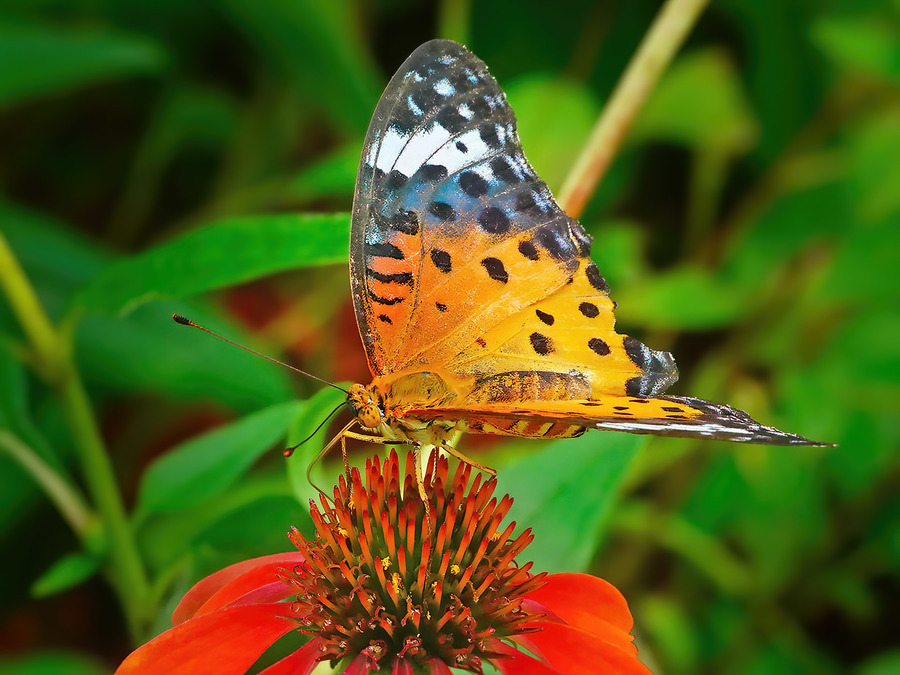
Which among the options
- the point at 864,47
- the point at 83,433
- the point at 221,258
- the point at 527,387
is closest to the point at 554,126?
the point at 864,47

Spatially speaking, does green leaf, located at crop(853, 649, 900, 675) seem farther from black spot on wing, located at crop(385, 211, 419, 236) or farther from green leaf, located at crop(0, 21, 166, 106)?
green leaf, located at crop(0, 21, 166, 106)

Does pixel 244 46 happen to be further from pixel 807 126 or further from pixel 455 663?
pixel 455 663

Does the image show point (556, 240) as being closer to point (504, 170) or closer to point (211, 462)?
point (504, 170)

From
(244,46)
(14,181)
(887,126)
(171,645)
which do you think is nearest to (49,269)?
(14,181)

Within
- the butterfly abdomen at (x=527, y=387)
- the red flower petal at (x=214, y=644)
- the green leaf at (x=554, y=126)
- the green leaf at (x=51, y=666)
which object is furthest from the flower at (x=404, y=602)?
the green leaf at (x=554, y=126)

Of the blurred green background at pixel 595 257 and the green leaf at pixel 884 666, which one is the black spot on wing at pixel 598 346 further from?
the green leaf at pixel 884 666

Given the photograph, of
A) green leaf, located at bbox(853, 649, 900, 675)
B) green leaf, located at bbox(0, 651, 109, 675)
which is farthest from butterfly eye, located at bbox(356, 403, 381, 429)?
green leaf, located at bbox(853, 649, 900, 675)

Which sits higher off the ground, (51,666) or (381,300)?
(381,300)
